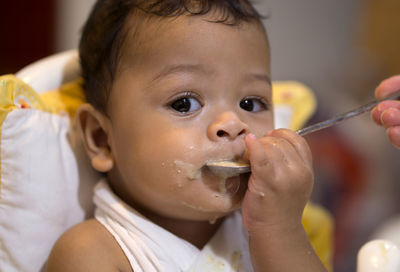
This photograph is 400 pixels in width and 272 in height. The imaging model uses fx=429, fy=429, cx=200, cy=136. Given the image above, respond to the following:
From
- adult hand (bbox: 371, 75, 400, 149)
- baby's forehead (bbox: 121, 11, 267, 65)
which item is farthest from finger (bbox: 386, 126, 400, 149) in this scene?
baby's forehead (bbox: 121, 11, 267, 65)

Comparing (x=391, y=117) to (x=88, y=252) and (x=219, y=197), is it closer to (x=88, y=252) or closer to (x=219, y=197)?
(x=219, y=197)

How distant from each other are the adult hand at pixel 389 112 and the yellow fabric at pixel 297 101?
0.25 meters

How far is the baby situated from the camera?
594mm

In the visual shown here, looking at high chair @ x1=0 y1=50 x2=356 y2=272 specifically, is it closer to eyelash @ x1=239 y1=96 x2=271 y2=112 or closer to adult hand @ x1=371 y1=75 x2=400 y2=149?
eyelash @ x1=239 y1=96 x2=271 y2=112

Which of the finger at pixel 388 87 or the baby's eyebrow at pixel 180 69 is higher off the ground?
the baby's eyebrow at pixel 180 69

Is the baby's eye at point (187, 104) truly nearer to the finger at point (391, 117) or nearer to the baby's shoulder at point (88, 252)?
the baby's shoulder at point (88, 252)

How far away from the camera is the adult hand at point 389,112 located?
733 mm

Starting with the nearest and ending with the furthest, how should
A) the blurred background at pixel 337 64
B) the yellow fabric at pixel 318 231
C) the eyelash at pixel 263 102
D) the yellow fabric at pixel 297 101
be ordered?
the eyelash at pixel 263 102, the yellow fabric at pixel 318 231, the yellow fabric at pixel 297 101, the blurred background at pixel 337 64

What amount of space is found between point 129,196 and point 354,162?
110cm

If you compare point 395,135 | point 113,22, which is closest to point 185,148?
point 113,22

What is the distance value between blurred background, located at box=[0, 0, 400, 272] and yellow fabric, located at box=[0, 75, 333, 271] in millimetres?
521

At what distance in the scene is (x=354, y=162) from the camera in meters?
1.59

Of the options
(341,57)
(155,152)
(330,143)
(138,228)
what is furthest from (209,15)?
(341,57)

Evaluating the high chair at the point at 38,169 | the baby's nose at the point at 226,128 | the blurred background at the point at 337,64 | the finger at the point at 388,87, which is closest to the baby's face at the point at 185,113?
the baby's nose at the point at 226,128
